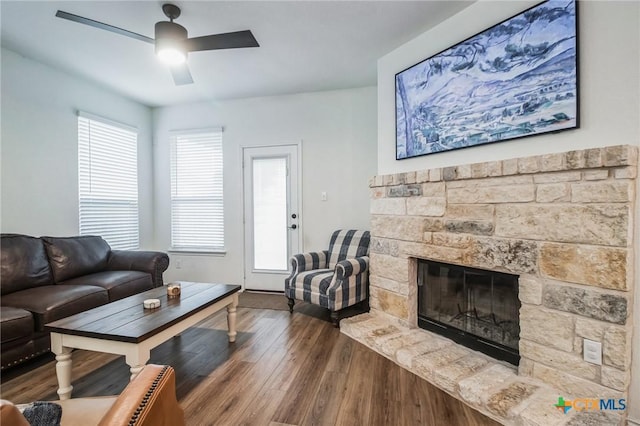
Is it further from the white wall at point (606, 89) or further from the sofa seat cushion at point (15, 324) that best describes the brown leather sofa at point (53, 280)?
the white wall at point (606, 89)

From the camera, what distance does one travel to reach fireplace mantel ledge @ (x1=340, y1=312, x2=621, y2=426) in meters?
1.61

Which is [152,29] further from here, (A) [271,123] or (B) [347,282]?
(B) [347,282]

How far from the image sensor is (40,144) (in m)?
3.28

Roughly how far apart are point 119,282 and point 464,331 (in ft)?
10.4

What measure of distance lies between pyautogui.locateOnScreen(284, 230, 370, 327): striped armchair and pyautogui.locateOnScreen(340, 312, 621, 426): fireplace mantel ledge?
0.34 meters

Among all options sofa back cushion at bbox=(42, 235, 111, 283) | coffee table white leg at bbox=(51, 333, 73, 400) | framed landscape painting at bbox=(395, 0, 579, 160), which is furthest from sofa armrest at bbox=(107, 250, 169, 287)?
framed landscape painting at bbox=(395, 0, 579, 160)

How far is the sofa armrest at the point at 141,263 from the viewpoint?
345cm

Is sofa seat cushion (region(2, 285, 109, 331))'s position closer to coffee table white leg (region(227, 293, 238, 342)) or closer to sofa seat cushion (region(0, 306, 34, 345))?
sofa seat cushion (region(0, 306, 34, 345))

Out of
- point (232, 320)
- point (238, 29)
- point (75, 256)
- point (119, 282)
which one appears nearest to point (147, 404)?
point (232, 320)

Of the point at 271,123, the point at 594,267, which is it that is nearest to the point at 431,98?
the point at 594,267

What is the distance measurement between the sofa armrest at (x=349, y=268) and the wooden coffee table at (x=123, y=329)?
1.24 meters

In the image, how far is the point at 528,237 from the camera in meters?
1.95

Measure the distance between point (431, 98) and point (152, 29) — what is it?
8.16 ft
